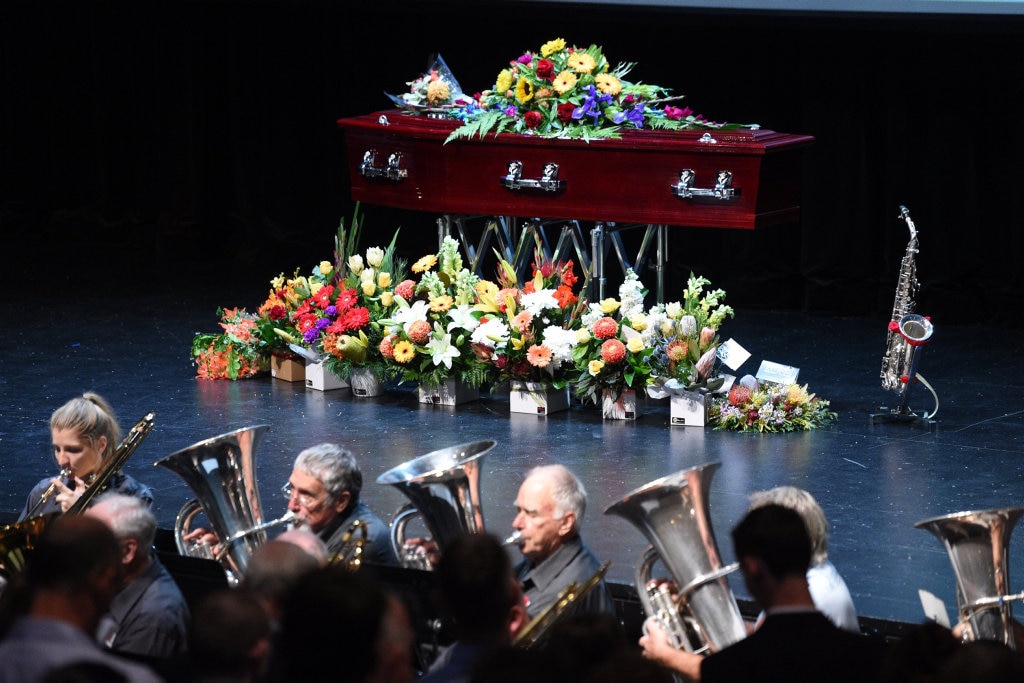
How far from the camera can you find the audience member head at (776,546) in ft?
9.62

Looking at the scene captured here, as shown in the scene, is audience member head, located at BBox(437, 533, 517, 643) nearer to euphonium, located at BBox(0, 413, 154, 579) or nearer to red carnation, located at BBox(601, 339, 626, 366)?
euphonium, located at BBox(0, 413, 154, 579)

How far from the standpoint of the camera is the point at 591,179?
7.12 meters

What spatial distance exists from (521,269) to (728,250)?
1.98 m

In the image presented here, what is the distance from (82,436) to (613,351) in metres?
2.60

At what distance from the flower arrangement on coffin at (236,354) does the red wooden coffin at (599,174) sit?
984 mm

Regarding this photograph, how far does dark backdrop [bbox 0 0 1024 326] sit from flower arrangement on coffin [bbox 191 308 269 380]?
1946mm

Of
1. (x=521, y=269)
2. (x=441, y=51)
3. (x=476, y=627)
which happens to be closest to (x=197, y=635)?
(x=476, y=627)

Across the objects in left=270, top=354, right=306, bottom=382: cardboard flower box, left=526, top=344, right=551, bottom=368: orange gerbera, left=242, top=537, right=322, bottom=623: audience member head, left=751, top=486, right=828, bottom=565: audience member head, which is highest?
left=242, top=537, right=322, bottom=623: audience member head

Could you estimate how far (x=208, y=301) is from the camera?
30.5 ft

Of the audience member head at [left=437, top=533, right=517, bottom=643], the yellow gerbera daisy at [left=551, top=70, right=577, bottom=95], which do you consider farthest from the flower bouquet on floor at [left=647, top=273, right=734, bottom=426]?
the audience member head at [left=437, top=533, right=517, bottom=643]

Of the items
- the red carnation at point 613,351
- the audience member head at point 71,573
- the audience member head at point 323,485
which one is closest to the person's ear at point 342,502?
the audience member head at point 323,485

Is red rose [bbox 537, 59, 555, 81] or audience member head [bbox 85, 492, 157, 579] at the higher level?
red rose [bbox 537, 59, 555, 81]

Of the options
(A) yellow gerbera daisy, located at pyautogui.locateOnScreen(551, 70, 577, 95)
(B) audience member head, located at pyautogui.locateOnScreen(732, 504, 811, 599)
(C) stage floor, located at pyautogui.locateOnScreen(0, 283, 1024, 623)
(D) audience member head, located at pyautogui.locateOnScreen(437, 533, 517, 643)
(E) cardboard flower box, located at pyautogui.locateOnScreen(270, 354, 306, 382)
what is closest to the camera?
(D) audience member head, located at pyautogui.locateOnScreen(437, 533, 517, 643)

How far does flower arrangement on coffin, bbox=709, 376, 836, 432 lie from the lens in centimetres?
635
